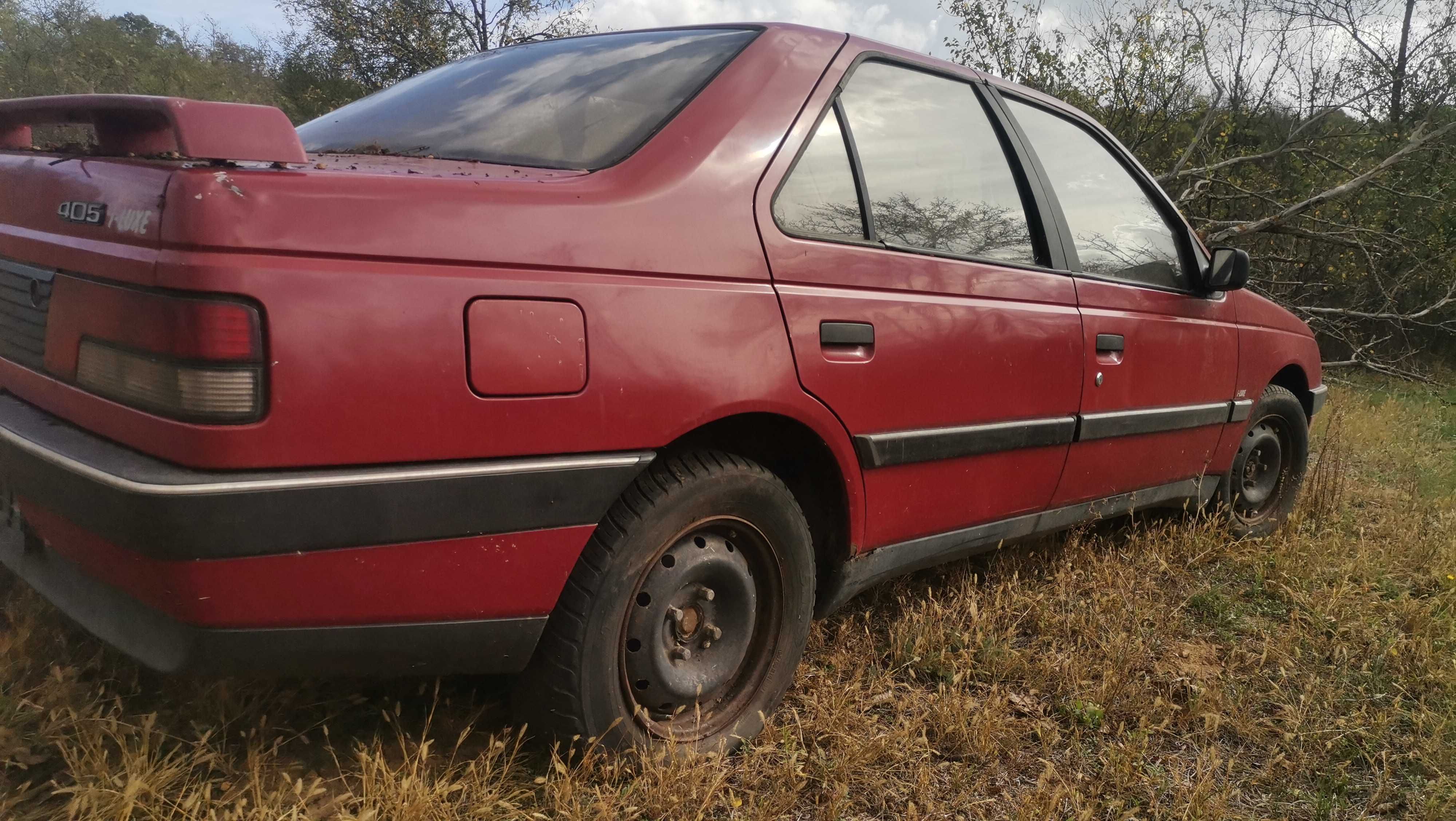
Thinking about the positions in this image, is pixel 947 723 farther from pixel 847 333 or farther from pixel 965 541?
pixel 847 333

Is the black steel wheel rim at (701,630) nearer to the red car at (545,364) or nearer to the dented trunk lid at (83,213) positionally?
the red car at (545,364)

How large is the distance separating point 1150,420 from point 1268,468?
1492 millimetres

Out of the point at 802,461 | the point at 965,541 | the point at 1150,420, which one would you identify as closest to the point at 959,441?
the point at 965,541

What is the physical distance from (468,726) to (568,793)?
0.23 meters

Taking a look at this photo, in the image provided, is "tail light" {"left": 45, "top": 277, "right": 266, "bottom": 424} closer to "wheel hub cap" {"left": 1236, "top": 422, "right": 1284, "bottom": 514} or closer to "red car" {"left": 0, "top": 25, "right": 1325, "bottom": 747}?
"red car" {"left": 0, "top": 25, "right": 1325, "bottom": 747}

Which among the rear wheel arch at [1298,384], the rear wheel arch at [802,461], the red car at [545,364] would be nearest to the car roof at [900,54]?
the red car at [545,364]

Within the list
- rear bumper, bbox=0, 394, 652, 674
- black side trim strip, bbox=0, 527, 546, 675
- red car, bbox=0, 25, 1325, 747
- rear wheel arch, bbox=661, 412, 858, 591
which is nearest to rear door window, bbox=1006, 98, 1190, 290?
red car, bbox=0, 25, 1325, 747

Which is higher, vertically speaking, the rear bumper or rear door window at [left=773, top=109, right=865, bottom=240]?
rear door window at [left=773, top=109, right=865, bottom=240]

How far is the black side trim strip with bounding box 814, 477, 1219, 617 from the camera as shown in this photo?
233cm

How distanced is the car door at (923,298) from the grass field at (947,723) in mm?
417

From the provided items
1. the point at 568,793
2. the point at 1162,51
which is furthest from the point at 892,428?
the point at 1162,51

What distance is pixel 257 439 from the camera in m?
1.36

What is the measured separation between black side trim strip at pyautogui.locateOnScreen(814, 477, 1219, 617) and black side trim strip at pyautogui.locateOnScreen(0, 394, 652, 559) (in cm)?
84

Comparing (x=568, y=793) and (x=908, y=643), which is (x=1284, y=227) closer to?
(x=908, y=643)
